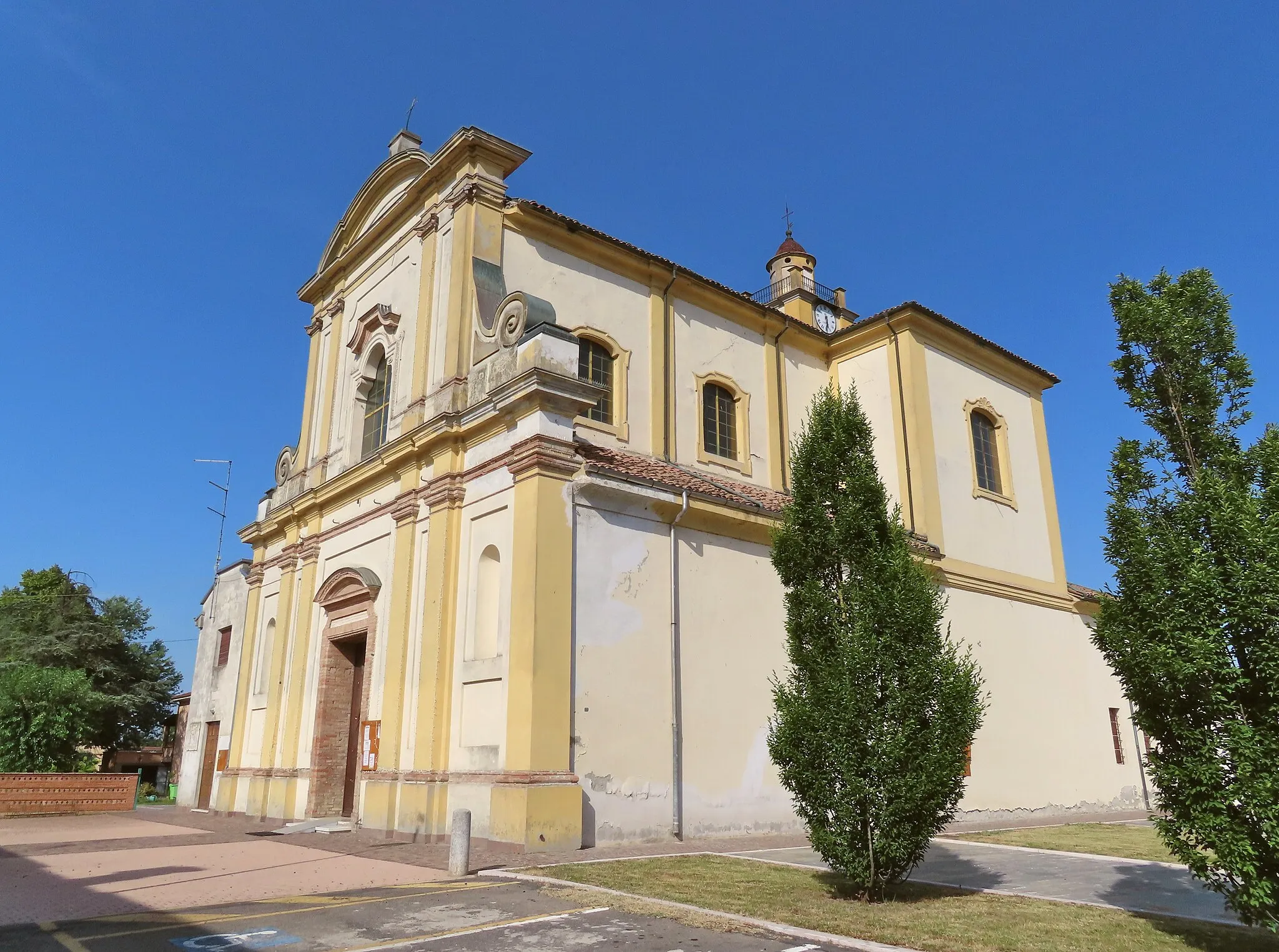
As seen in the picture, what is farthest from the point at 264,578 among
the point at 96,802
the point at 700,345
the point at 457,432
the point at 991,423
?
the point at 991,423

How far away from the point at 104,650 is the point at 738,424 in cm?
2856

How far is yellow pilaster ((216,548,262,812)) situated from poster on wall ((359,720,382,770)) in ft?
18.8

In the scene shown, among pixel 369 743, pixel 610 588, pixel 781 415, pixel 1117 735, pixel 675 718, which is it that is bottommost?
pixel 369 743

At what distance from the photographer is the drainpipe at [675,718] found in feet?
41.0

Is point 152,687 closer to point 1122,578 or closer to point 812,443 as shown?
point 812,443

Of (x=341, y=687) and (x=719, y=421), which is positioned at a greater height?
(x=719, y=421)

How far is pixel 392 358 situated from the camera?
1728 centimetres

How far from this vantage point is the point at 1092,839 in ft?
42.7

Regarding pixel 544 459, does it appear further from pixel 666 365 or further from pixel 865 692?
pixel 865 692

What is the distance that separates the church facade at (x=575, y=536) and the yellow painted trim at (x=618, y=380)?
0.05 meters

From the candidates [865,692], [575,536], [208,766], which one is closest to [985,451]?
[575,536]

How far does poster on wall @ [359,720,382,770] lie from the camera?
14.0 meters

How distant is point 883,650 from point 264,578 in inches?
648

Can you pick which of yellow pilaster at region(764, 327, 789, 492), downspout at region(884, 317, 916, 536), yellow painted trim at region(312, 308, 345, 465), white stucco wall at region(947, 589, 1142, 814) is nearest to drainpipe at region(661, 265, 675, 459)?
yellow pilaster at region(764, 327, 789, 492)
